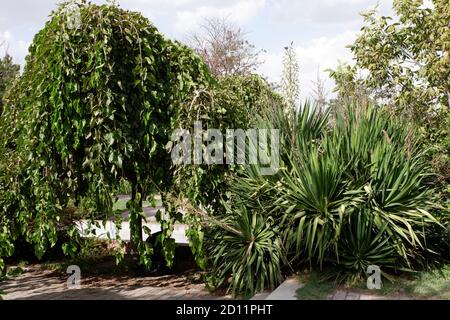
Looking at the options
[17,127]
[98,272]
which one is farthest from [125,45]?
[98,272]

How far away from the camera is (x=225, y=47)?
22.3 metres

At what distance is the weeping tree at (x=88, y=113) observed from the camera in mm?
4453

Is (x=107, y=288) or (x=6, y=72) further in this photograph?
(x=6, y=72)

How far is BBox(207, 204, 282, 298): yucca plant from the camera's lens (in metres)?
4.56

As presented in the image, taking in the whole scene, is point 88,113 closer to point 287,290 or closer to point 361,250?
point 287,290

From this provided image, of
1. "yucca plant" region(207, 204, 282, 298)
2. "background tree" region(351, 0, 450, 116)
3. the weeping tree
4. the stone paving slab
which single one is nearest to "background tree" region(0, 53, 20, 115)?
"background tree" region(351, 0, 450, 116)

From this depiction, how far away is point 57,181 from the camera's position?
4762 mm

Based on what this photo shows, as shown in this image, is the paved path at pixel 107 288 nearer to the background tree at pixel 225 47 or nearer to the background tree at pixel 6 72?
the background tree at pixel 6 72

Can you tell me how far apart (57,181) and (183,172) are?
51.8 inches

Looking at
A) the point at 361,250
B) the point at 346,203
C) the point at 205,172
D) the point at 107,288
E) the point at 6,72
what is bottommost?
the point at 107,288

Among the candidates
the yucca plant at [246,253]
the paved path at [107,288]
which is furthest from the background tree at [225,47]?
the yucca plant at [246,253]

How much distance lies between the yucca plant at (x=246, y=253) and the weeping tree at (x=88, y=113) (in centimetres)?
82

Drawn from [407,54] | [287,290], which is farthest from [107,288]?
[407,54]

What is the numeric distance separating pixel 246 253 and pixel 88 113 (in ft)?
6.93
